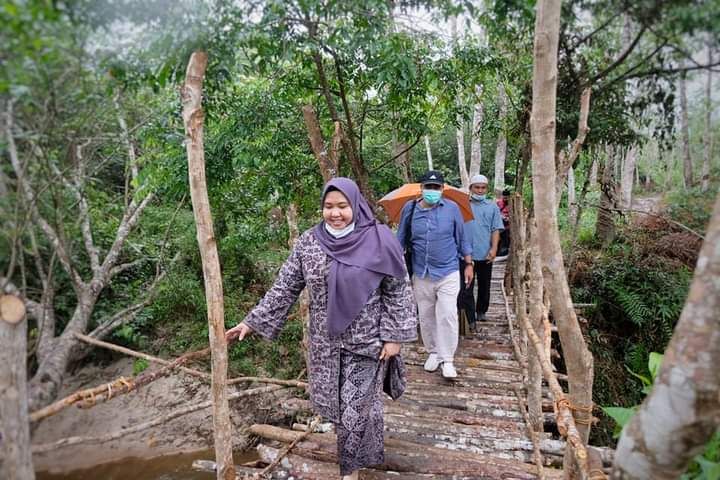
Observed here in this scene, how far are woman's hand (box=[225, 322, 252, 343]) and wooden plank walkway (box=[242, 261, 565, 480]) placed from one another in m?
0.86

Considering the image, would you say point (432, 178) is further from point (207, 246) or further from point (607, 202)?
point (607, 202)

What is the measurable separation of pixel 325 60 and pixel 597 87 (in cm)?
213

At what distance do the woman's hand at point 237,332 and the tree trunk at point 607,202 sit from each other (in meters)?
2.55

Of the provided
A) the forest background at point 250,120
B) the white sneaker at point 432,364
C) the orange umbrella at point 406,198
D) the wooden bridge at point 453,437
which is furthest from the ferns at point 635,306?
the white sneaker at point 432,364

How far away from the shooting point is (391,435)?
2.64 meters

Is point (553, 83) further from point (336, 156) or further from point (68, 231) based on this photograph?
point (336, 156)

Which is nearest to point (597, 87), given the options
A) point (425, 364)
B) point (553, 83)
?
point (553, 83)

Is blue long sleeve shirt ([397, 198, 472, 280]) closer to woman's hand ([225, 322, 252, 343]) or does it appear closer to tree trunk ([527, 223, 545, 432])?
tree trunk ([527, 223, 545, 432])

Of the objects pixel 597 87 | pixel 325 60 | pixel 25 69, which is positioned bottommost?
Answer: pixel 25 69

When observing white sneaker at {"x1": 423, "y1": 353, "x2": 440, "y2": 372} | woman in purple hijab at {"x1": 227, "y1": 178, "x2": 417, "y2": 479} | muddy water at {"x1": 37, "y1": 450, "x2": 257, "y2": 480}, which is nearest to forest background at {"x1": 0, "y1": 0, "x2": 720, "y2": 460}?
woman in purple hijab at {"x1": 227, "y1": 178, "x2": 417, "y2": 479}

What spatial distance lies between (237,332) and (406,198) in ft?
7.39

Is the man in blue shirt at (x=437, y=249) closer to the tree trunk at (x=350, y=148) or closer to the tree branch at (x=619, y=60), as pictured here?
the tree trunk at (x=350, y=148)

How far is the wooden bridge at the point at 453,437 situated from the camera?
2215 mm

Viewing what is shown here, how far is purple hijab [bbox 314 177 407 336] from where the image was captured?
1873 millimetres
